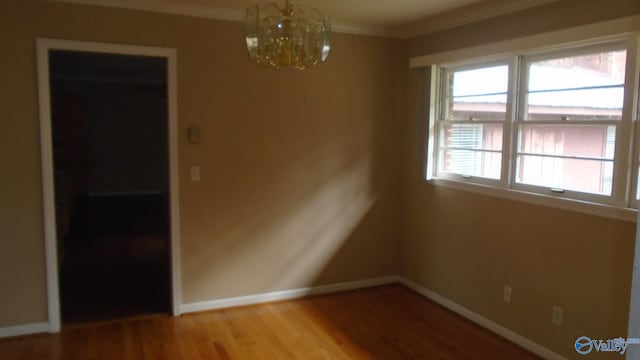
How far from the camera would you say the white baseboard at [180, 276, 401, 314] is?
4.04 meters

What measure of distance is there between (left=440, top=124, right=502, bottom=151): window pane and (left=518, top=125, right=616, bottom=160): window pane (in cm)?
26

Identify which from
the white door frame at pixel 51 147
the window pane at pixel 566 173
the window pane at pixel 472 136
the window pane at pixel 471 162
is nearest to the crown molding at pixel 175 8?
the white door frame at pixel 51 147

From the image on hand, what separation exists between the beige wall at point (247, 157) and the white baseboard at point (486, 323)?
16.3 inches

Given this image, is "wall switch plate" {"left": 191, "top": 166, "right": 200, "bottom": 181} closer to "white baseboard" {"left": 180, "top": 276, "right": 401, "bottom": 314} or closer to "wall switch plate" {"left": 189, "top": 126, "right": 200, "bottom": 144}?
"wall switch plate" {"left": 189, "top": 126, "right": 200, "bottom": 144}

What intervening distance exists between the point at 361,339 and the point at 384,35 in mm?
2685

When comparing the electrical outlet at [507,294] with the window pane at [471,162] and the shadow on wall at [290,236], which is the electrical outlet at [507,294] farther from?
the shadow on wall at [290,236]

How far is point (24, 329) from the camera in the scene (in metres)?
3.53

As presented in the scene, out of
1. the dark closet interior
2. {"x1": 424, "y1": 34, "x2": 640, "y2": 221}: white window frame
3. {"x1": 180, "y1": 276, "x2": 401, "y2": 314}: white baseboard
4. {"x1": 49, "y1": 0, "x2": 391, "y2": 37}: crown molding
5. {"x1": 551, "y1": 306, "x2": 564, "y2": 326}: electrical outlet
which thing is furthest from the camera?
the dark closet interior

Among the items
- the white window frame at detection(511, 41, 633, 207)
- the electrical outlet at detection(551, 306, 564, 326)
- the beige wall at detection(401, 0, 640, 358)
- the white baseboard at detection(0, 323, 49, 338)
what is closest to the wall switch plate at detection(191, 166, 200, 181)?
the white baseboard at detection(0, 323, 49, 338)

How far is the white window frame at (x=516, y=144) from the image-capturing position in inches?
108

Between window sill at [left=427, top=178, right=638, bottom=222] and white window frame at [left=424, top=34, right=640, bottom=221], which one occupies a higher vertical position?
white window frame at [left=424, top=34, right=640, bottom=221]

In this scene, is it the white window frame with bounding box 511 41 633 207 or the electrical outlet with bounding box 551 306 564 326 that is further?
the electrical outlet with bounding box 551 306 564 326

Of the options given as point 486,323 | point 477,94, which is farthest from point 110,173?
point 486,323

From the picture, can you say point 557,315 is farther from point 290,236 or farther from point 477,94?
point 290,236
